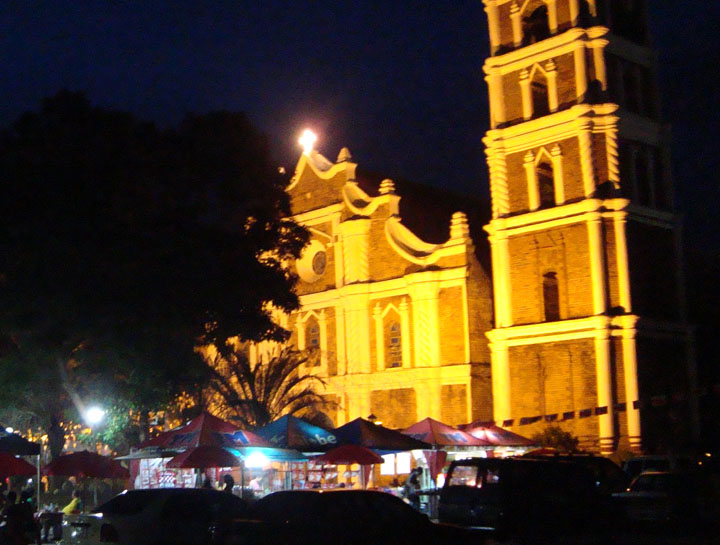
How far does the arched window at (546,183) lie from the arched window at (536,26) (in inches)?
176

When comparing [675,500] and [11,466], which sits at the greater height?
[11,466]

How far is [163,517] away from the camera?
17781mm

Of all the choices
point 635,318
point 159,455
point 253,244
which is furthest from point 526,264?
point 159,455

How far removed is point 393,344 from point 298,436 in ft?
55.1

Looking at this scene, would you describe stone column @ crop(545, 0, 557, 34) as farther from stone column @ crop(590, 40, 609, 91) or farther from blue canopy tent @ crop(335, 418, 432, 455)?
blue canopy tent @ crop(335, 418, 432, 455)

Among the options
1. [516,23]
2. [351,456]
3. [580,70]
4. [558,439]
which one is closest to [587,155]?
[580,70]

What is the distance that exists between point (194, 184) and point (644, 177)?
18.1 meters

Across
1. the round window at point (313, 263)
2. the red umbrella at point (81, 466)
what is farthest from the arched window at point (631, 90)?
the red umbrella at point (81, 466)

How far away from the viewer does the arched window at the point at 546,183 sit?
38438mm

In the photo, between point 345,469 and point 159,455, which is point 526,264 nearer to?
point 345,469

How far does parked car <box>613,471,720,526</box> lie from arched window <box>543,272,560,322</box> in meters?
14.4

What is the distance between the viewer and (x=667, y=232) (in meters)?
38.5

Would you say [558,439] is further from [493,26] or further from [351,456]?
[493,26]

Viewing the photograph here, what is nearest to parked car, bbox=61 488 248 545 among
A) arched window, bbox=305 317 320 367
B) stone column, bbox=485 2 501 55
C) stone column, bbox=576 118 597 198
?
stone column, bbox=576 118 597 198
